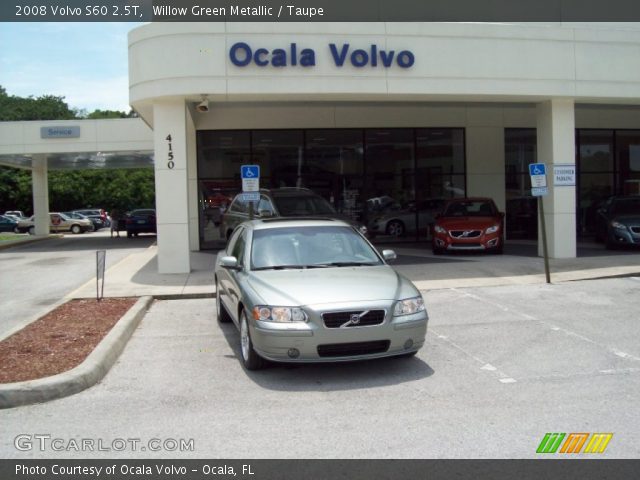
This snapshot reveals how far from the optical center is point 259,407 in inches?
225

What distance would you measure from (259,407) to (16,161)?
29.7 m

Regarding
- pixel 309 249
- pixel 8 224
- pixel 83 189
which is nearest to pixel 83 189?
pixel 83 189

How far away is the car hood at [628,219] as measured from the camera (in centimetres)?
1733

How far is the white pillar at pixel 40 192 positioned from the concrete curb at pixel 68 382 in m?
27.2

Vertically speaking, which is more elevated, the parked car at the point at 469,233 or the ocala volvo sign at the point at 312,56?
the ocala volvo sign at the point at 312,56

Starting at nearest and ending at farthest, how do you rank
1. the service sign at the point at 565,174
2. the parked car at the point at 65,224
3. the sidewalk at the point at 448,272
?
the sidewalk at the point at 448,272 < the service sign at the point at 565,174 < the parked car at the point at 65,224

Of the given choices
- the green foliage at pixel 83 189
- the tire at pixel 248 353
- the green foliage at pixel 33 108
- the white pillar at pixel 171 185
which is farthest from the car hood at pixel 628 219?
the green foliage at pixel 33 108

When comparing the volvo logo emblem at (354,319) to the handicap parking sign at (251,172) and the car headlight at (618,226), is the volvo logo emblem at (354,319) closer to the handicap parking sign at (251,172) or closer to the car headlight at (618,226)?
the handicap parking sign at (251,172)

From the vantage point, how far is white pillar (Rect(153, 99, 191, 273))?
1430 cm

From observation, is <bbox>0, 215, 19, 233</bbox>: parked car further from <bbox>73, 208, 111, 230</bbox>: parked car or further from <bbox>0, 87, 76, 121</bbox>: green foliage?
<bbox>0, 87, 76, 121</bbox>: green foliage

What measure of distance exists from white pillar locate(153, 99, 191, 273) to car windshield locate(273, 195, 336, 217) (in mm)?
2961

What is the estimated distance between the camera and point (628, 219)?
1750 centimetres
